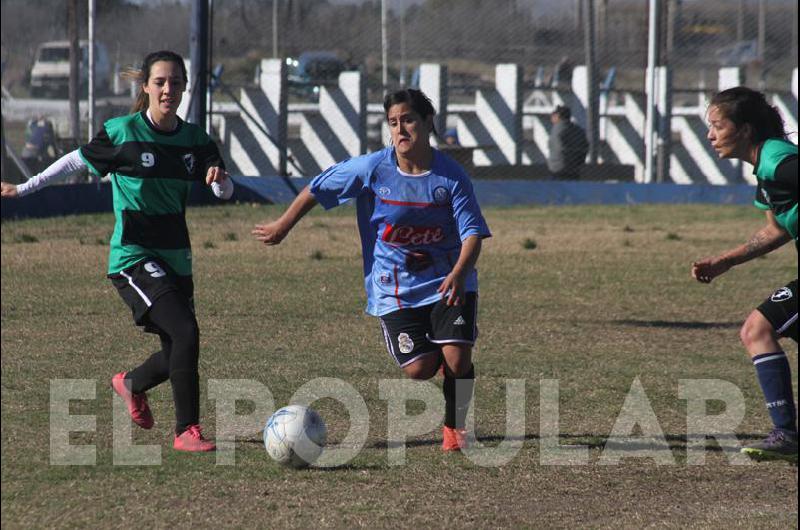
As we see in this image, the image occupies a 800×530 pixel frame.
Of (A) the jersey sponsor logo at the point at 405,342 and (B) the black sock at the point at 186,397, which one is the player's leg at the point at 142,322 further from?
(A) the jersey sponsor logo at the point at 405,342

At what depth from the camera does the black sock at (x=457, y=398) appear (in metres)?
5.82

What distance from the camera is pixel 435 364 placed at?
594 centimetres

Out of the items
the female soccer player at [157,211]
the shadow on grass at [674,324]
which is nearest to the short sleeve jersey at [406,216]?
the female soccer player at [157,211]

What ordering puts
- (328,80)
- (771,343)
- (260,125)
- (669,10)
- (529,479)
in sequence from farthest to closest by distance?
(669,10)
(328,80)
(260,125)
(771,343)
(529,479)

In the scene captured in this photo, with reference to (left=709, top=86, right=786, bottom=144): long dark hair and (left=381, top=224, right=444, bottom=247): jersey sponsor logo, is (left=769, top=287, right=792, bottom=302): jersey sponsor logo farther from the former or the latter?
(left=381, top=224, right=444, bottom=247): jersey sponsor logo

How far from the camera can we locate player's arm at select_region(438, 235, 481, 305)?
18.1 feet

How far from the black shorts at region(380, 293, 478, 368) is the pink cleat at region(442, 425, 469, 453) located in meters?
0.36

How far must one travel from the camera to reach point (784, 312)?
5.65 m

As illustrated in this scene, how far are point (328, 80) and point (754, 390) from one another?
15.1 metres

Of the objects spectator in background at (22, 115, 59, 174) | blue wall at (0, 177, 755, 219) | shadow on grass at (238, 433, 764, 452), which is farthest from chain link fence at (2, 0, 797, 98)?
shadow on grass at (238, 433, 764, 452)

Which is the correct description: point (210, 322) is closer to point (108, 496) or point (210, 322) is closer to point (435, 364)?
point (435, 364)

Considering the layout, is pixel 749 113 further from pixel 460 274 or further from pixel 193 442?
pixel 193 442

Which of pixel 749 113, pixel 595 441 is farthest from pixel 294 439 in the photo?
pixel 749 113

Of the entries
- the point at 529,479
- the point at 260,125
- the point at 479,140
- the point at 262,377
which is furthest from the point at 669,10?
the point at 529,479
